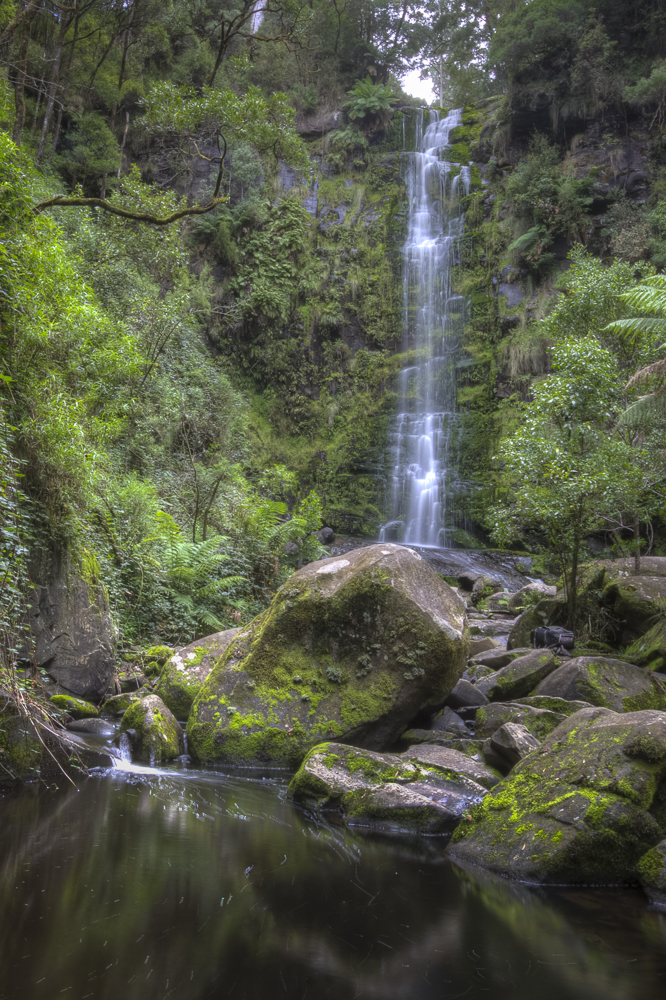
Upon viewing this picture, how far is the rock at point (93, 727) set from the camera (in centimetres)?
577

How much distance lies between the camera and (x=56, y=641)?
21.3 ft

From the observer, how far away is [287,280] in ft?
76.9

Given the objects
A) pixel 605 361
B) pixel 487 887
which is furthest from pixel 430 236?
pixel 487 887

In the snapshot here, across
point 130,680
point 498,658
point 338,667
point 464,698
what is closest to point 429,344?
point 498,658

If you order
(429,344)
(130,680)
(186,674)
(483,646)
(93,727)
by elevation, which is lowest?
(483,646)

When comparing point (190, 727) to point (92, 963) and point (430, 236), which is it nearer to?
point (92, 963)

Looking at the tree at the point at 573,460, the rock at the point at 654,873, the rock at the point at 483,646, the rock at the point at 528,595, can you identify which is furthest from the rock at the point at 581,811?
the rock at the point at 528,595

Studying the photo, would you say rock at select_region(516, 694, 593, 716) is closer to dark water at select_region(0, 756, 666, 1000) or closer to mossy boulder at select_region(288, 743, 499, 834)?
mossy boulder at select_region(288, 743, 499, 834)

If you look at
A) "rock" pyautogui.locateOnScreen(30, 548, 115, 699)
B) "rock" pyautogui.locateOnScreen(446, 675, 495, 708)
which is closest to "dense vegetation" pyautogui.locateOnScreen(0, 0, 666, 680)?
"rock" pyautogui.locateOnScreen(30, 548, 115, 699)

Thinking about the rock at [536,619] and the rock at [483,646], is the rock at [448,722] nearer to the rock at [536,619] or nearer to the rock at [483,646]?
the rock at [483,646]

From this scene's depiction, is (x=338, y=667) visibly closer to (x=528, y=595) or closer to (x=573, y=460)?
(x=573, y=460)

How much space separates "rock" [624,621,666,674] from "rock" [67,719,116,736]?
20.9 feet

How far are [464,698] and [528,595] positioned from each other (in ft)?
20.5

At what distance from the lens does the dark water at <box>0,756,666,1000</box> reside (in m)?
2.53
